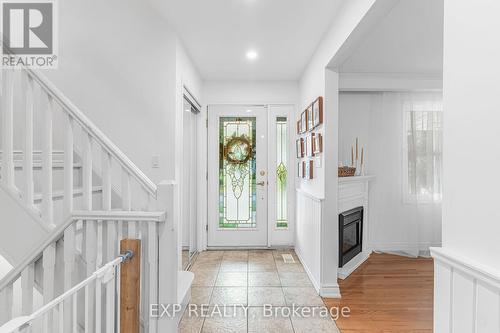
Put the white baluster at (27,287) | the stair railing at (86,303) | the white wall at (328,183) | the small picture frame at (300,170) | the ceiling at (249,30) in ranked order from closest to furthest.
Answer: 1. the stair railing at (86,303)
2. the white baluster at (27,287)
3. the ceiling at (249,30)
4. the white wall at (328,183)
5. the small picture frame at (300,170)

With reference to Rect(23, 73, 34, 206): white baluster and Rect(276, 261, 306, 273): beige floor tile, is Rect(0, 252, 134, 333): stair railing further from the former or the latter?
Rect(276, 261, 306, 273): beige floor tile

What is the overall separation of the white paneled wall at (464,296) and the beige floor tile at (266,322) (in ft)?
4.51

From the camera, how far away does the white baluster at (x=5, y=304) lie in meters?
1.65

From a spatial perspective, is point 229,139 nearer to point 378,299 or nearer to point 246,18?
point 246,18

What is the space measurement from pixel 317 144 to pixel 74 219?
2.28 m

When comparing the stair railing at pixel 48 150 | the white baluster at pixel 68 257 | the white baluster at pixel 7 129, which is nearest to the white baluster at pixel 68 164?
the stair railing at pixel 48 150

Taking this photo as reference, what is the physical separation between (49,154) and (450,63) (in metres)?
1.93

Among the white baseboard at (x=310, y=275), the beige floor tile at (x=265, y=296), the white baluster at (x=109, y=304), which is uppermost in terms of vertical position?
the white baluster at (x=109, y=304)

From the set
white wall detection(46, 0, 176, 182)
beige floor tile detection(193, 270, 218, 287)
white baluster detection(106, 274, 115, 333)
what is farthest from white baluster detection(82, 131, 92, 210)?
beige floor tile detection(193, 270, 218, 287)

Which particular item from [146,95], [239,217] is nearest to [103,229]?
[146,95]

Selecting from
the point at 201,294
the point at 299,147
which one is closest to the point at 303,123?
→ the point at 299,147

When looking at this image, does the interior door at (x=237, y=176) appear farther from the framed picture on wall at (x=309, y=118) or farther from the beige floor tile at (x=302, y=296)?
the beige floor tile at (x=302, y=296)

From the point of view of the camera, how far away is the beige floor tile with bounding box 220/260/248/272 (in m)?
A: 3.65

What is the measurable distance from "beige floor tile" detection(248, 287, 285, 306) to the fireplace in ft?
2.35
